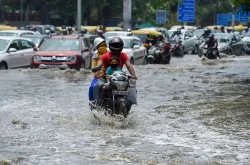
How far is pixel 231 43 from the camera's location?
41.9 m

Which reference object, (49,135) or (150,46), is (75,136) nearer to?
(49,135)

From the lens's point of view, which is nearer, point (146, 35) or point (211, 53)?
point (211, 53)

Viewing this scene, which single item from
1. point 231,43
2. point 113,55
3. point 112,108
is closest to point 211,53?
point 231,43

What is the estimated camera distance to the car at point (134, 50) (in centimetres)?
2842

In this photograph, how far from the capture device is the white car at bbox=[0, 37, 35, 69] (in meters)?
24.0

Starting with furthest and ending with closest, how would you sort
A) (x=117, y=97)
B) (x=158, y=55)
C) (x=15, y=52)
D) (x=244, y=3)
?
(x=158, y=55)
(x=15, y=52)
(x=244, y=3)
(x=117, y=97)

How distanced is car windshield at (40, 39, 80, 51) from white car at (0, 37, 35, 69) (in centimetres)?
66

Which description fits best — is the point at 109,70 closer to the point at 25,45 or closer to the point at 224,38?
the point at 25,45

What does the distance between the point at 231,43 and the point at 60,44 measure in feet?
61.2

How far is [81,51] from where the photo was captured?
24938mm

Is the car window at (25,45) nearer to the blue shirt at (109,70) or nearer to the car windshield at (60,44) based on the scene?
the car windshield at (60,44)

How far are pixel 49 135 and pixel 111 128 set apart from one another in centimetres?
112

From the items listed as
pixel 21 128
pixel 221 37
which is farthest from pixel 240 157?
pixel 221 37

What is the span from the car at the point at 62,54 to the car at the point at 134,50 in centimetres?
300
